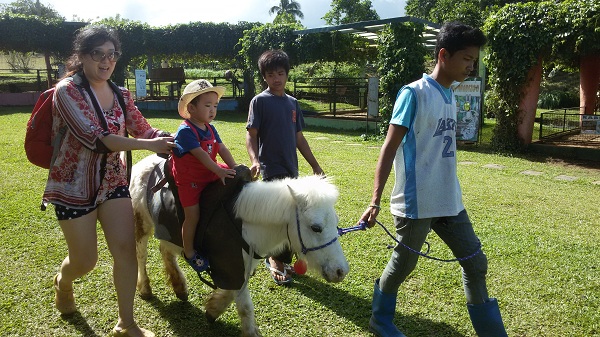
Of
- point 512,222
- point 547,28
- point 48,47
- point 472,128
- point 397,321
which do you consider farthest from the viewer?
point 48,47

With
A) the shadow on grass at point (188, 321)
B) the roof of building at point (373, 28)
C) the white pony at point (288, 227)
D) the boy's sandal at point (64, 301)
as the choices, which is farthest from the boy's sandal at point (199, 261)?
the roof of building at point (373, 28)

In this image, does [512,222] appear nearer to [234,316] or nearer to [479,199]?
[479,199]

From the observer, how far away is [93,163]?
8.67 ft

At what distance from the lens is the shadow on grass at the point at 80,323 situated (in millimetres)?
3055

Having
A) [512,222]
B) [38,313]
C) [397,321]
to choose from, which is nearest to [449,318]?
[397,321]

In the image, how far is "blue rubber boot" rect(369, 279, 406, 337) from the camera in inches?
114

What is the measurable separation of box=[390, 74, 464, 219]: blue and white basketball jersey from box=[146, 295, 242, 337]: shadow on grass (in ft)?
4.97

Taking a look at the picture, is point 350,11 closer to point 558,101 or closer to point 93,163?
point 558,101

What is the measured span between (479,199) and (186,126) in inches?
201

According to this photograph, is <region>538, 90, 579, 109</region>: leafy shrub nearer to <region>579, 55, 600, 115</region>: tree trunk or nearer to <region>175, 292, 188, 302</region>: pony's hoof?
<region>579, 55, 600, 115</region>: tree trunk

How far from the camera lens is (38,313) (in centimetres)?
327

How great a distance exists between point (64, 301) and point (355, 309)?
2.13 metres

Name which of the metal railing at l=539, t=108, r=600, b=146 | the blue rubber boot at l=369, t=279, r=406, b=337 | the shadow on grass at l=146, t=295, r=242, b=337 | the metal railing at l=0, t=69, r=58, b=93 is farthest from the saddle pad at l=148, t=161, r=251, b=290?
the metal railing at l=0, t=69, r=58, b=93

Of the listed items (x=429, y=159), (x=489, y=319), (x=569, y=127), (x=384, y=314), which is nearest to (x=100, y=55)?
(x=429, y=159)
